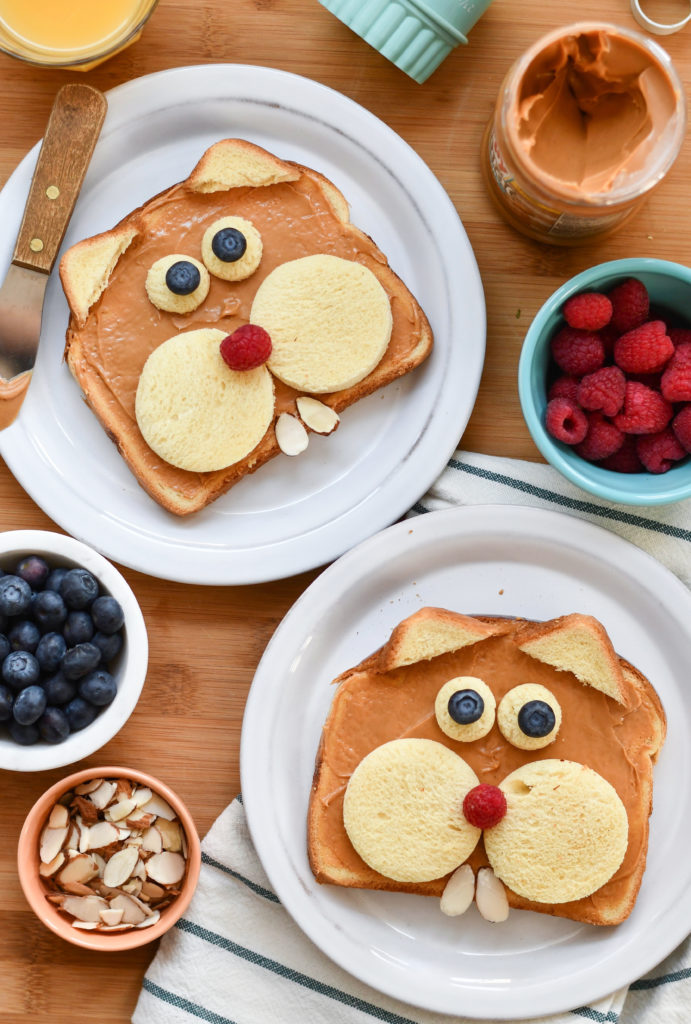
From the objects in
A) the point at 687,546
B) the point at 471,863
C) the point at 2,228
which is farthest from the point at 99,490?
the point at 687,546

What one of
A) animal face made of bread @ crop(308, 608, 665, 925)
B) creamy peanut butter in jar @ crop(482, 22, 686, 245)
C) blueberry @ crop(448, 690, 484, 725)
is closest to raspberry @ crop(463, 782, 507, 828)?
animal face made of bread @ crop(308, 608, 665, 925)

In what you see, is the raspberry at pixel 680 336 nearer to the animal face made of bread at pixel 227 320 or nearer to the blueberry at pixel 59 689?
the animal face made of bread at pixel 227 320

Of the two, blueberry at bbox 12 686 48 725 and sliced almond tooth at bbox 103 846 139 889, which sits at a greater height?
blueberry at bbox 12 686 48 725

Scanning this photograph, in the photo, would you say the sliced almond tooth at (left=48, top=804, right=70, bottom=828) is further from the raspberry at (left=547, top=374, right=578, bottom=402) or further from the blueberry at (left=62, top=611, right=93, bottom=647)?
the raspberry at (left=547, top=374, right=578, bottom=402)

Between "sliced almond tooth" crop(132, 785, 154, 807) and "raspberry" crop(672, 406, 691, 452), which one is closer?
"raspberry" crop(672, 406, 691, 452)

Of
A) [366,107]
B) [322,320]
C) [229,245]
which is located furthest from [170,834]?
[366,107]

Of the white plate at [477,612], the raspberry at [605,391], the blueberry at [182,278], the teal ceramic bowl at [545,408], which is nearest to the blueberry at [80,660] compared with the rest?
the white plate at [477,612]
